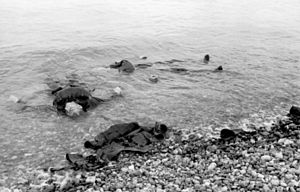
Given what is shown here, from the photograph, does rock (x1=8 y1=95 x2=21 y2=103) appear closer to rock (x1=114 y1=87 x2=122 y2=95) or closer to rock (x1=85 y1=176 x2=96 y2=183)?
rock (x1=114 y1=87 x2=122 y2=95)

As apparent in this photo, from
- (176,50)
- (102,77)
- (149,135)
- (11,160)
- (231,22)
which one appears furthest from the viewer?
(231,22)

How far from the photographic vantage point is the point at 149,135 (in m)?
11.4

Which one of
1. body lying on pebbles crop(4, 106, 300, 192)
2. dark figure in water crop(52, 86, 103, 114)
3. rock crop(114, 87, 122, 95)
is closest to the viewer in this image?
body lying on pebbles crop(4, 106, 300, 192)

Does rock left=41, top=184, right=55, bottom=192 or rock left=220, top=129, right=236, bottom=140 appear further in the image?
rock left=220, top=129, right=236, bottom=140

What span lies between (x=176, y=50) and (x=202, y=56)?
8.86ft

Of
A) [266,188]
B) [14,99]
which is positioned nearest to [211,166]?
[266,188]

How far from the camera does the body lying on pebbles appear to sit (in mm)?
8453

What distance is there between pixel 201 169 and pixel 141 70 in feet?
37.8

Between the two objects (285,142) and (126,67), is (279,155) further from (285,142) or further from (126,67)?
(126,67)

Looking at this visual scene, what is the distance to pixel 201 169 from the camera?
9281mm

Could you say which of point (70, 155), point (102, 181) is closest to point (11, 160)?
point (70, 155)

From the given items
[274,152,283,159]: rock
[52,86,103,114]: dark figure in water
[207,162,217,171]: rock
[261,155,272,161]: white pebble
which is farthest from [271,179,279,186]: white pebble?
[52,86,103,114]: dark figure in water

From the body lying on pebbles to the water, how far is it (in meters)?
1.43

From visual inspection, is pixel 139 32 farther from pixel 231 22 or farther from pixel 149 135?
pixel 149 135
